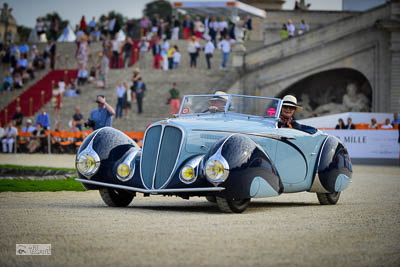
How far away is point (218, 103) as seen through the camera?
44.7 feet

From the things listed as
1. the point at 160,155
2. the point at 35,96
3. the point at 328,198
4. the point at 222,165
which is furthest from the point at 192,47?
the point at 222,165

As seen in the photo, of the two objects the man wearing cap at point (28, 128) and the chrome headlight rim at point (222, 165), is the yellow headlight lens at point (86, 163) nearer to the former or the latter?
the chrome headlight rim at point (222, 165)

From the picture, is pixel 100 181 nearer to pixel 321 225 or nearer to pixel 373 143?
pixel 321 225

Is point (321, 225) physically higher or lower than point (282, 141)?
lower

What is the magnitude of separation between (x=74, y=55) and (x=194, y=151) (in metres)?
39.1

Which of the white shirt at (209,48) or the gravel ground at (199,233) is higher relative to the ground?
the white shirt at (209,48)

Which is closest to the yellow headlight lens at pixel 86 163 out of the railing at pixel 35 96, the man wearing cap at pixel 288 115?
the man wearing cap at pixel 288 115

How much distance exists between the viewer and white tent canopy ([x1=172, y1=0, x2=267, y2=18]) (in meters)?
45.2

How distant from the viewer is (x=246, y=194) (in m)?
11.6

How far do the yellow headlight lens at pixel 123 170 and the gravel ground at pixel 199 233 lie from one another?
1.73 feet

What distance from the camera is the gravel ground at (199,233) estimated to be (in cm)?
780

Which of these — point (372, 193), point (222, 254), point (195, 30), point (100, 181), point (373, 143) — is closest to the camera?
point (222, 254)

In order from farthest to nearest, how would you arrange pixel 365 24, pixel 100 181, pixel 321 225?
pixel 365 24 < pixel 100 181 < pixel 321 225

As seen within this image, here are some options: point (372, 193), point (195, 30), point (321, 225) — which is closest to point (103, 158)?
point (321, 225)
